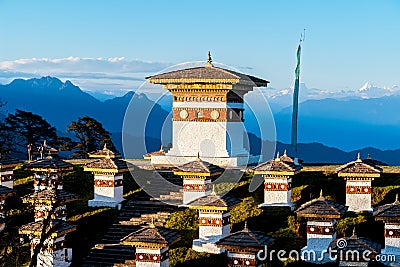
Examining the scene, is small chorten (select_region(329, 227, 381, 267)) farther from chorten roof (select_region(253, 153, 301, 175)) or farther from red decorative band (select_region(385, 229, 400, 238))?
chorten roof (select_region(253, 153, 301, 175))

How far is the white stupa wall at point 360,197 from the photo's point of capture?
66.0ft

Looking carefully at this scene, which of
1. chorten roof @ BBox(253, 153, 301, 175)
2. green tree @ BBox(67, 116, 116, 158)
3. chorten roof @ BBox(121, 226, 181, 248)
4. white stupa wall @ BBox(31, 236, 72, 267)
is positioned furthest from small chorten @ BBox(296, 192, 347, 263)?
green tree @ BBox(67, 116, 116, 158)

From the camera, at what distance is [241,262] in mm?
17125

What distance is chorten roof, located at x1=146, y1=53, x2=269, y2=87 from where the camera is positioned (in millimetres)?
24656

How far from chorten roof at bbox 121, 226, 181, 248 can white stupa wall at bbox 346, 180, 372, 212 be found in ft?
19.7

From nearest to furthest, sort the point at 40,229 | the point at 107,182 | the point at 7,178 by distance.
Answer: the point at 40,229, the point at 107,182, the point at 7,178

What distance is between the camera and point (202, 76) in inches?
984

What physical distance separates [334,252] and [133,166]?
1004cm

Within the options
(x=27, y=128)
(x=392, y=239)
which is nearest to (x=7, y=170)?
(x=392, y=239)

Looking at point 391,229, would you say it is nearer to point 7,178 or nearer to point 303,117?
point 7,178

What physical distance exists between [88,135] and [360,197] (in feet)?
71.5

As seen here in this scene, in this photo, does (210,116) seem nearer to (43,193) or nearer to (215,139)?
(215,139)

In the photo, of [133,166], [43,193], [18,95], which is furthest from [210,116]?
[18,95]

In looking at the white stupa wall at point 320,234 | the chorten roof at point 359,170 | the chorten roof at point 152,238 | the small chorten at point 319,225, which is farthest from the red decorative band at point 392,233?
the chorten roof at point 152,238
